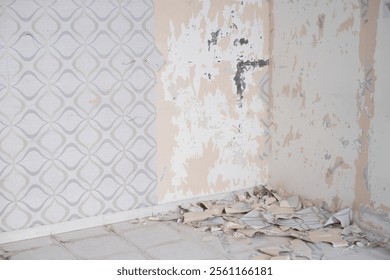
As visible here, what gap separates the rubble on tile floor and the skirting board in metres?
0.05

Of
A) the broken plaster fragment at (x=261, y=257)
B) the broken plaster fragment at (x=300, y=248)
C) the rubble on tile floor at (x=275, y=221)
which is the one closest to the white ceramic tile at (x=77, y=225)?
the rubble on tile floor at (x=275, y=221)

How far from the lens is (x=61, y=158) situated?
→ 305 centimetres

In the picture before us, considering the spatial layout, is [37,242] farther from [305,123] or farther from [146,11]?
[305,123]

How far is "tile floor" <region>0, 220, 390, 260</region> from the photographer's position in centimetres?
278

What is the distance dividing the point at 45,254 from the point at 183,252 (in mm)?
771

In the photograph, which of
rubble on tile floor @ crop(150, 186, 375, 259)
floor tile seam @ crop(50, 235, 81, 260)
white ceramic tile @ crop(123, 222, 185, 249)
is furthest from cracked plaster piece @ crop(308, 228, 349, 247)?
floor tile seam @ crop(50, 235, 81, 260)

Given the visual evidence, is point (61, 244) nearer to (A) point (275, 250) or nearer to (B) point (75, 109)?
(B) point (75, 109)

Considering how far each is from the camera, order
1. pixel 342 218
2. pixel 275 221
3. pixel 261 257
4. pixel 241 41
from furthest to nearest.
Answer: pixel 241 41 < pixel 275 221 < pixel 342 218 < pixel 261 257

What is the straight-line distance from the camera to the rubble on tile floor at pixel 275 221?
2900 mm

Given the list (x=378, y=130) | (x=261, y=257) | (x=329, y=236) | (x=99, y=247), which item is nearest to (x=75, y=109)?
(x=99, y=247)

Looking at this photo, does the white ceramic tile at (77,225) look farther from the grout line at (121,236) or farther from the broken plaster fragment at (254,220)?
the broken plaster fragment at (254,220)

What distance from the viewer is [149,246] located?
2.91 meters

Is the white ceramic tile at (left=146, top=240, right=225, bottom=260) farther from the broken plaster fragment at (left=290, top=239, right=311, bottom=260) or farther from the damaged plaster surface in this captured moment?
the damaged plaster surface

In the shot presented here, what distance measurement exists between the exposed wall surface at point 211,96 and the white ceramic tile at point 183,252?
1.93ft
